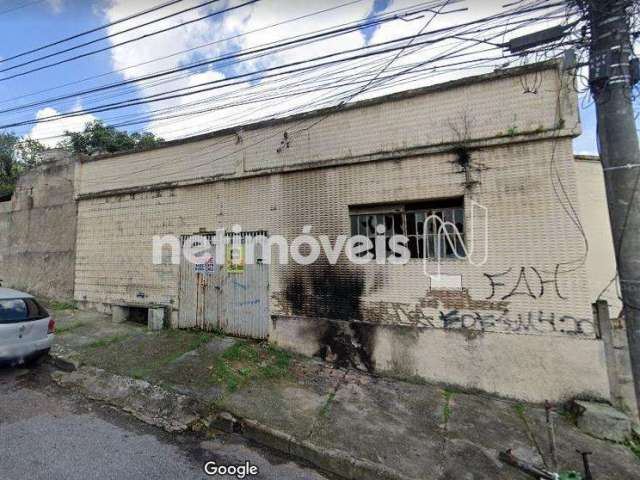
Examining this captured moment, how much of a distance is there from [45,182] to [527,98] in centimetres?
1191

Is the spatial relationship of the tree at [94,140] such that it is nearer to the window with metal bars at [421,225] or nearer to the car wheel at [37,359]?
the car wheel at [37,359]

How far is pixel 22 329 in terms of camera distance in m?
4.65

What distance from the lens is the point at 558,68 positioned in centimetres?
452

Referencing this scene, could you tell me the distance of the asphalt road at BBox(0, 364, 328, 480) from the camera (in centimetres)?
292

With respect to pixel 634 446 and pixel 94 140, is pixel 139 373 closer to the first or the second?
pixel 634 446

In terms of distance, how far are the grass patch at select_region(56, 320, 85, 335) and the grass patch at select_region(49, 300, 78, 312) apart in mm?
1195

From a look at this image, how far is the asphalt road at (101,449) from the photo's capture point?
9.58 ft

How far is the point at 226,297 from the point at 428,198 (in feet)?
14.4

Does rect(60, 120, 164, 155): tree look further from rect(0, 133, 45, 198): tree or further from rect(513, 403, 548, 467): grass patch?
rect(513, 403, 548, 467): grass patch

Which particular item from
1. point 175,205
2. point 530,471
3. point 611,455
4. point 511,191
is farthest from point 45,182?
point 611,455

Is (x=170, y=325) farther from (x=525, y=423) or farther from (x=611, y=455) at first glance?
(x=611, y=455)

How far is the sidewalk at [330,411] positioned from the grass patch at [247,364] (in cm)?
2

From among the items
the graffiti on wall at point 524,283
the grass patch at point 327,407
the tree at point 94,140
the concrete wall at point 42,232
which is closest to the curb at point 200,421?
the grass patch at point 327,407

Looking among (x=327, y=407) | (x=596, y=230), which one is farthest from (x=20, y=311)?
(x=596, y=230)
